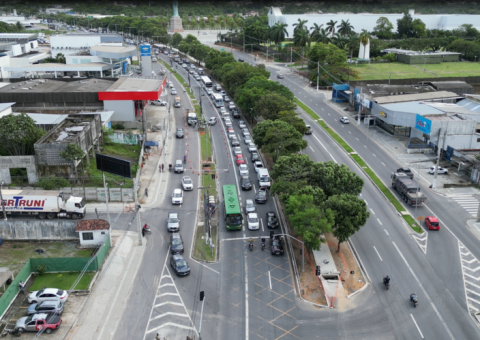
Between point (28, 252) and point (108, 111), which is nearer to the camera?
point (28, 252)

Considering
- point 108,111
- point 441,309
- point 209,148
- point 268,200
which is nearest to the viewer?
point 441,309

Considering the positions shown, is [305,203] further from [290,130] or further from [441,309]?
[290,130]

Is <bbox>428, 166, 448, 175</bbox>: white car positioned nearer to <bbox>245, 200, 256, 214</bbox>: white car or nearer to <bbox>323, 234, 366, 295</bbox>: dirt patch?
<bbox>323, 234, 366, 295</bbox>: dirt patch

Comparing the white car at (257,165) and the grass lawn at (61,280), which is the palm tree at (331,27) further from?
the grass lawn at (61,280)

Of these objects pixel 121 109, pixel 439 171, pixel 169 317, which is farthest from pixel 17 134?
pixel 439 171

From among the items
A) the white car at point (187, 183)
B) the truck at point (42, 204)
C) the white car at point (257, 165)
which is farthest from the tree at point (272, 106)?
the truck at point (42, 204)

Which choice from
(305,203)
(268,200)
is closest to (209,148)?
(268,200)

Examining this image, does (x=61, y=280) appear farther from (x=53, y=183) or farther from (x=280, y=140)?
(x=280, y=140)
